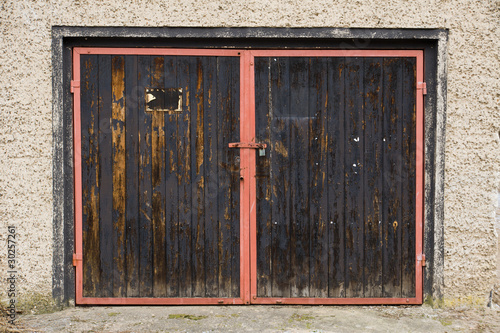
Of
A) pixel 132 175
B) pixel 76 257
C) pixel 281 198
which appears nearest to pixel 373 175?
pixel 281 198

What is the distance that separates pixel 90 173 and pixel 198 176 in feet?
2.74

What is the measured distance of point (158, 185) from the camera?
392 centimetres

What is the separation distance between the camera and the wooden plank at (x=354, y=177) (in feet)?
12.9

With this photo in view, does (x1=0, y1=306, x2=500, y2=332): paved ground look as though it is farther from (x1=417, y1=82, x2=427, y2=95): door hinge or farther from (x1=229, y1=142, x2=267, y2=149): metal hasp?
(x1=417, y1=82, x2=427, y2=95): door hinge

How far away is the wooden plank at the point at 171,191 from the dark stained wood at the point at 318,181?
3.45ft

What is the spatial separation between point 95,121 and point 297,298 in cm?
209

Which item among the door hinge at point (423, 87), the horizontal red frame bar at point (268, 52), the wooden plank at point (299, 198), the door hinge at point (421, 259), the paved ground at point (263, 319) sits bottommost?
the paved ground at point (263, 319)

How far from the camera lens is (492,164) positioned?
151 inches

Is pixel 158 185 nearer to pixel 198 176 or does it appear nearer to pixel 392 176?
pixel 198 176

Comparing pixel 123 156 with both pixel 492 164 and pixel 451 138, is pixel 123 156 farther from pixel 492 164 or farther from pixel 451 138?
pixel 492 164

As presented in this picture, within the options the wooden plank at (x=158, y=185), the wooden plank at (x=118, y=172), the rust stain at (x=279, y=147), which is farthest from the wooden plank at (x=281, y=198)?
the wooden plank at (x=118, y=172)

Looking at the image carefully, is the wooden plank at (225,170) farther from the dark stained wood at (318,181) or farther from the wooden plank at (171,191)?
the dark stained wood at (318,181)

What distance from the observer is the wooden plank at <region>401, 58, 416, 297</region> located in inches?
154

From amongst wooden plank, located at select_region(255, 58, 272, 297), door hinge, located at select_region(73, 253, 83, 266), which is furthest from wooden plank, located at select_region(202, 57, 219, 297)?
door hinge, located at select_region(73, 253, 83, 266)
